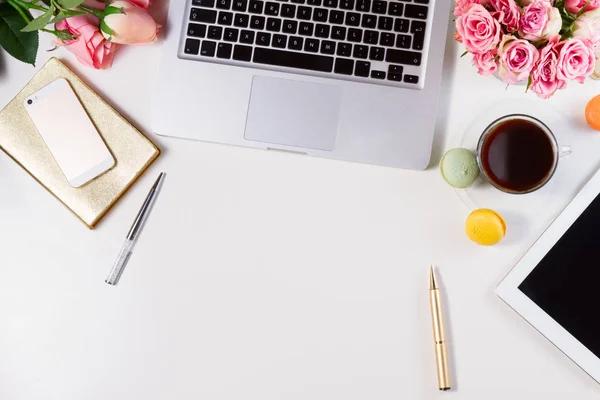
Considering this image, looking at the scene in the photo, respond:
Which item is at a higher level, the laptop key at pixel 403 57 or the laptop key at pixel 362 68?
the laptop key at pixel 403 57

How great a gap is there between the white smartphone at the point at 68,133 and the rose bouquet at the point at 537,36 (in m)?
0.49

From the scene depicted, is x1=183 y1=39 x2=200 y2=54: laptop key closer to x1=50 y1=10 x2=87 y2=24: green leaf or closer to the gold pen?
x1=50 y1=10 x2=87 y2=24: green leaf

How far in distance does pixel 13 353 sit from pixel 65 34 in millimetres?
441

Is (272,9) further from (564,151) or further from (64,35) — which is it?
(564,151)

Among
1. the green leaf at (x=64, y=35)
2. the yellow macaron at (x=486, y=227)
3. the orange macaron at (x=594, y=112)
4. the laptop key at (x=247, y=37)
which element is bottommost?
the yellow macaron at (x=486, y=227)

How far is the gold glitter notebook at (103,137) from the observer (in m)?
0.75

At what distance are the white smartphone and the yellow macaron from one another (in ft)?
1.59

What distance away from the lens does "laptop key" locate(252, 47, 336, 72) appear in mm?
720

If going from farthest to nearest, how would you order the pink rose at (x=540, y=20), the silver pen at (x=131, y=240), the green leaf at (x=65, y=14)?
1. the silver pen at (x=131, y=240)
2. the green leaf at (x=65, y=14)
3. the pink rose at (x=540, y=20)

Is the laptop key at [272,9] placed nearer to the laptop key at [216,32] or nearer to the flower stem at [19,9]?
the laptop key at [216,32]

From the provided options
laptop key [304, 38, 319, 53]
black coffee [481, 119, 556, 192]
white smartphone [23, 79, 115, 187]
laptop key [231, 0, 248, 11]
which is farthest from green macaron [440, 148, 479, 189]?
white smartphone [23, 79, 115, 187]

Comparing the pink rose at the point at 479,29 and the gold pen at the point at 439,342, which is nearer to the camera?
the pink rose at the point at 479,29

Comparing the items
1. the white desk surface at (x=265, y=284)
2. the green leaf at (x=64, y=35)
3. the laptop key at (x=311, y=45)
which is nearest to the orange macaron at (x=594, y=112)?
the white desk surface at (x=265, y=284)

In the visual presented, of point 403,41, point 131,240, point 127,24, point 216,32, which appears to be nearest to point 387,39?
point 403,41
